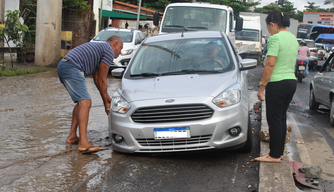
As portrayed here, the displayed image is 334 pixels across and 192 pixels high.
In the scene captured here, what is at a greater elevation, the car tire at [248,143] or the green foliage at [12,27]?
the green foliage at [12,27]

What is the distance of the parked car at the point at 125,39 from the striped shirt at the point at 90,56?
27.6 ft

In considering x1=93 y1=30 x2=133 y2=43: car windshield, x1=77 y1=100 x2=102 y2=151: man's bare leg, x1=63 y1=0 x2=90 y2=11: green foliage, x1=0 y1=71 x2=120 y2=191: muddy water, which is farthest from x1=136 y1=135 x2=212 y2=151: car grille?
x1=63 y1=0 x2=90 y2=11: green foliage

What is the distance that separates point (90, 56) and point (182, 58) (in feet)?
4.43

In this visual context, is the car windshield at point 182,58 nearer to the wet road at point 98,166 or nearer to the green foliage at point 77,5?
the wet road at point 98,166

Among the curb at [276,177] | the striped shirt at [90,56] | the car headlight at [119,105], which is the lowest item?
the curb at [276,177]

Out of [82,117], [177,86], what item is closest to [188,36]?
[177,86]

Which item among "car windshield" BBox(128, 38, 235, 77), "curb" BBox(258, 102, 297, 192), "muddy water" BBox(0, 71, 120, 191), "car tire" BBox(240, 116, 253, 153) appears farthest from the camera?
"car windshield" BBox(128, 38, 235, 77)

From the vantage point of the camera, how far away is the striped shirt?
16.1 feet

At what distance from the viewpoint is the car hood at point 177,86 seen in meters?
4.31

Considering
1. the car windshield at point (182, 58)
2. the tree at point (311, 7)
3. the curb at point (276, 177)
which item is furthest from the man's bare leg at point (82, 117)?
the tree at point (311, 7)

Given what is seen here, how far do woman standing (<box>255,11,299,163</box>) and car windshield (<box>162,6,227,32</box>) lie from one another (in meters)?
7.02

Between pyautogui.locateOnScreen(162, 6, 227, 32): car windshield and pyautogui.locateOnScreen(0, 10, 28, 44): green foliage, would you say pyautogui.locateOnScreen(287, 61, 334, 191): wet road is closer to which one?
pyautogui.locateOnScreen(162, 6, 227, 32): car windshield

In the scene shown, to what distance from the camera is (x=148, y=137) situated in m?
4.21

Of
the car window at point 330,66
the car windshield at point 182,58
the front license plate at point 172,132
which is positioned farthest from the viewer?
the car window at point 330,66
